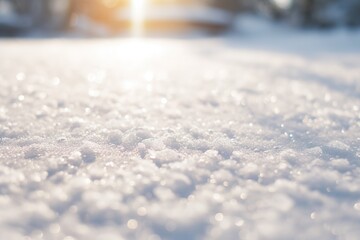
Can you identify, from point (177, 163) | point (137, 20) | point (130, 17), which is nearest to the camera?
point (177, 163)

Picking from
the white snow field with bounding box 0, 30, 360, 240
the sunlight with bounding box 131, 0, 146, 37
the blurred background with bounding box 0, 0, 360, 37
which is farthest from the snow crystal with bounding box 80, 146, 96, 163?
the blurred background with bounding box 0, 0, 360, 37

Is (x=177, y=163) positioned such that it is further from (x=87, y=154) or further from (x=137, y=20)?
(x=137, y=20)

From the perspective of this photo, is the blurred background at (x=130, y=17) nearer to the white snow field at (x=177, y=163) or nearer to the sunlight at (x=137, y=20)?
the sunlight at (x=137, y=20)

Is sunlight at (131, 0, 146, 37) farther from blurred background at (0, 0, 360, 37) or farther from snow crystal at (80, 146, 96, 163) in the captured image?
snow crystal at (80, 146, 96, 163)

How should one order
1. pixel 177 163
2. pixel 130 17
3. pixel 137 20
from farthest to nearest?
pixel 130 17
pixel 137 20
pixel 177 163

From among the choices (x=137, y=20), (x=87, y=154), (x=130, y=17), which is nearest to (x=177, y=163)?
(x=87, y=154)
